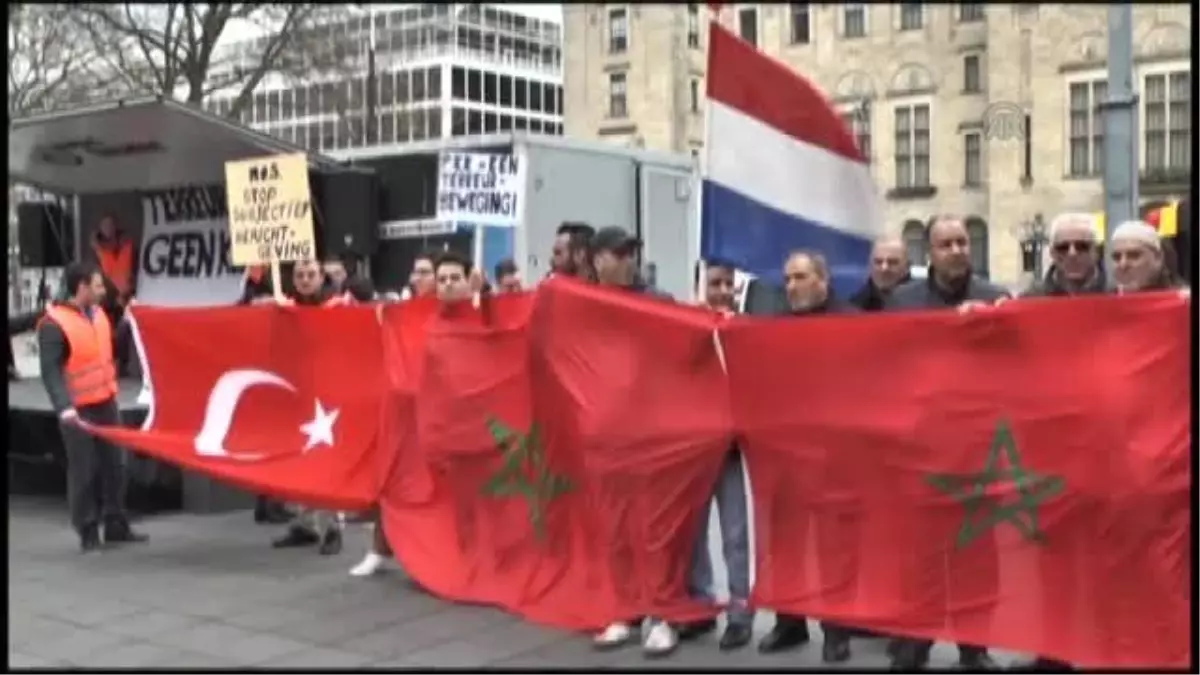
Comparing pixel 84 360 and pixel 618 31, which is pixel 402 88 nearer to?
pixel 618 31

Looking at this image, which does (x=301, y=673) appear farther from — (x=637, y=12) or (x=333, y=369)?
(x=637, y=12)

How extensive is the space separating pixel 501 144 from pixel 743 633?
6.40 meters

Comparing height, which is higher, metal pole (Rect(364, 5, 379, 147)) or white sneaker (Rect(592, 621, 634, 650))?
metal pole (Rect(364, 5, 379, 147))

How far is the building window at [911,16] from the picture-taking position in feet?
174

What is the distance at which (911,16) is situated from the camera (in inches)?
2110

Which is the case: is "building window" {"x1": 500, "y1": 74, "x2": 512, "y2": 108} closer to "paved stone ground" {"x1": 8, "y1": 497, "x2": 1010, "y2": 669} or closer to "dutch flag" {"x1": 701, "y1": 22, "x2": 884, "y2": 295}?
"paved stone ground" {"x1": 8, "y1": 497, "x2": 1010, "y2": 669}

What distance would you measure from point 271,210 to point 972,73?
48115 millimetres

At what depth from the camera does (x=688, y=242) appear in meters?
13.4

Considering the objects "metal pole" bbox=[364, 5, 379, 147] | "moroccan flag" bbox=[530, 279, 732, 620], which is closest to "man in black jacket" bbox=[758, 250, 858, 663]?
"moroccan flag" bbox=[530, 279, 732, 620]

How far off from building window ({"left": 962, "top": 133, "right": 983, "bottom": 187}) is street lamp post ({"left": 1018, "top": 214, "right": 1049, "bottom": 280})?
5245 mm

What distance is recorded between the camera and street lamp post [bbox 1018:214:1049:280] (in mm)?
41350

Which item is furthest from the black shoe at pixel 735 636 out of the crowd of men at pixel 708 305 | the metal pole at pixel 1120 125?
the metal pole at pixel 1120 125

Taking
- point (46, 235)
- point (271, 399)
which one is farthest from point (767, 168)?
point (46, 235)

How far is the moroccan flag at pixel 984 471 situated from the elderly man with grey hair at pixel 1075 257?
0.31m
